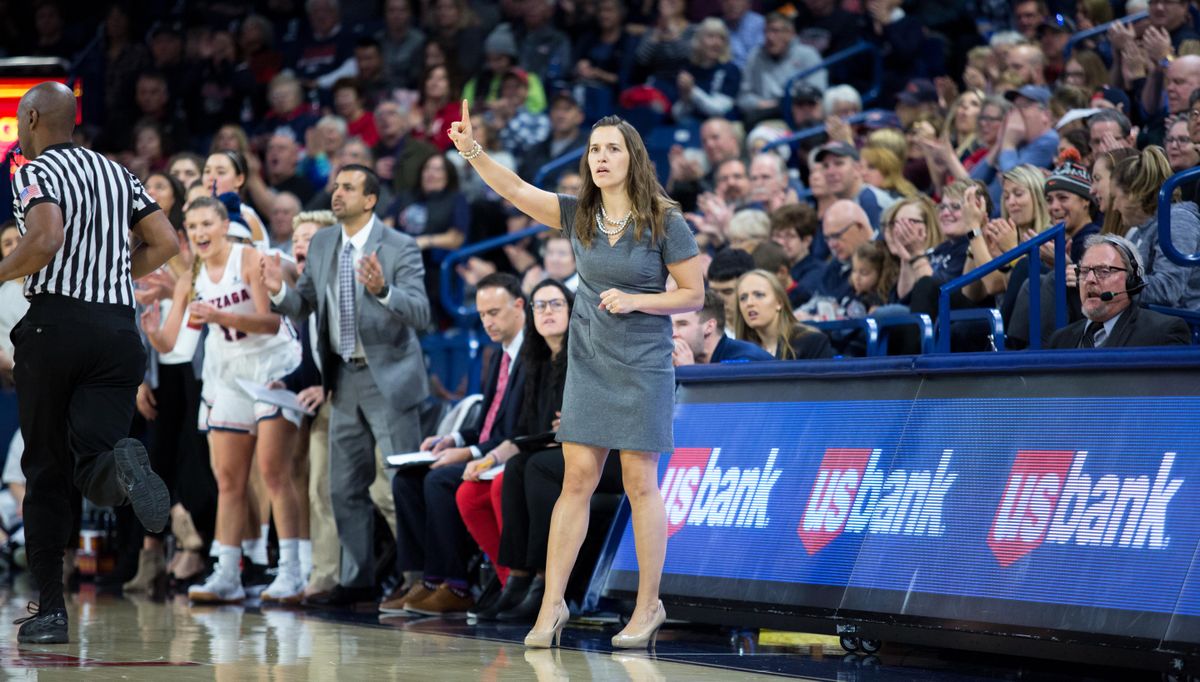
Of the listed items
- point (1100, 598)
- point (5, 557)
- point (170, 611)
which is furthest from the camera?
point (5, 557)

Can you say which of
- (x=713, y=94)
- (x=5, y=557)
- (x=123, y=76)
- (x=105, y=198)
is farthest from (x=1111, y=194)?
(x=123, y=76)

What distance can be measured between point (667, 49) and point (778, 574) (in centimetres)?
857

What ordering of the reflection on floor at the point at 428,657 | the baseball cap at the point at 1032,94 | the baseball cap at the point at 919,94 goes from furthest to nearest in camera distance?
1. the baseball cap at the point at 919,94
2. the baseball cap at the point at 1032,94
3. the reflection on floor at the point at 428,657

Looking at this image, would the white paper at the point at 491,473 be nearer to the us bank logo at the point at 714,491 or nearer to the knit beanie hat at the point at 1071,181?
the us bank logo at the point at 714,491

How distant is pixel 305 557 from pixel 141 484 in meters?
3.11

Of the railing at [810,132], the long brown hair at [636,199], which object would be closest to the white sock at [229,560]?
the long brown hair at [636,199]

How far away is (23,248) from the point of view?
570cm

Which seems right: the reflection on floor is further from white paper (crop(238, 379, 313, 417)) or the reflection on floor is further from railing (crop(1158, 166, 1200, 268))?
railing (crop(1158, 166, 1200, 268))

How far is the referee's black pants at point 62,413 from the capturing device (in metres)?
5.86

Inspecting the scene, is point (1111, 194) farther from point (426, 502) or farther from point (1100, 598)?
point (426, 502)

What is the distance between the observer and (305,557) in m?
8.78

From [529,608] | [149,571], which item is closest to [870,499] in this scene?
[529,608]

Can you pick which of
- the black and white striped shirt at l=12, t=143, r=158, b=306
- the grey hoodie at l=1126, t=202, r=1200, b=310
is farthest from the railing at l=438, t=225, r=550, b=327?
the grey hoodie at l=1126, t=202, r=1200, b=310

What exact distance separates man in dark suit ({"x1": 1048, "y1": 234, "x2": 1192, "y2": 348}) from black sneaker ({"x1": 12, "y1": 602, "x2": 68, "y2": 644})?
417cm
